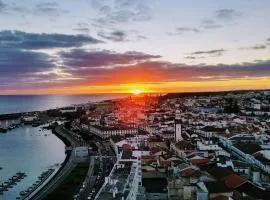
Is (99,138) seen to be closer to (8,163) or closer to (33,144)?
(33,144)

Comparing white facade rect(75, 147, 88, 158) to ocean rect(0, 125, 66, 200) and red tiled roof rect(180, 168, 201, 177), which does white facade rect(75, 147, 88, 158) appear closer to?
ocean rect(0, 125, 66, 200)

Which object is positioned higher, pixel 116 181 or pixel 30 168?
pixel 116 181

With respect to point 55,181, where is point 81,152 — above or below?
above

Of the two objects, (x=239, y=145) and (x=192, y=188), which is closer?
(x=192, y=188)

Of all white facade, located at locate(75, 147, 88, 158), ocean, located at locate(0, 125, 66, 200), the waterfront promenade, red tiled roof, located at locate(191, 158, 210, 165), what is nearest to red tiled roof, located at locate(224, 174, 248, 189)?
red tiled roof, located at locate(191, 158, 210, 165)

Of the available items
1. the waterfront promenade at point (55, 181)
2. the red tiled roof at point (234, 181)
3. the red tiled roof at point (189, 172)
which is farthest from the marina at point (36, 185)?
the red tiled roof at point (234, 181)

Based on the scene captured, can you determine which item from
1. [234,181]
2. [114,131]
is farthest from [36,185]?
[114,131]

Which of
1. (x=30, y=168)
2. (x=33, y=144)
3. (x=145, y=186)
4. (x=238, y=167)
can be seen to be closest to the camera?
(x=145, y=186)

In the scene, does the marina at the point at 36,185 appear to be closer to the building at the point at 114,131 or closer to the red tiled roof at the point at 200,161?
the red tiled roof at the point at 200,161

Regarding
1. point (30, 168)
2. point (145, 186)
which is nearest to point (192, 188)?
point (145, 186)

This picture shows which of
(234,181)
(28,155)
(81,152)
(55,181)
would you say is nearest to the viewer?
(234,181)

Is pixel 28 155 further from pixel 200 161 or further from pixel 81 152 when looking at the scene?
pixel 200 161
